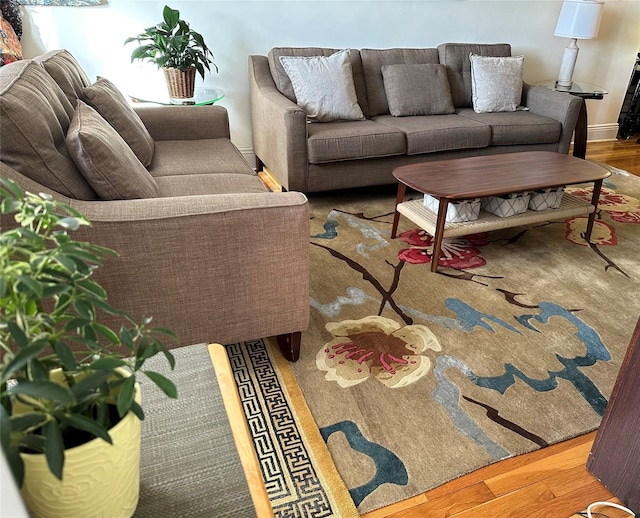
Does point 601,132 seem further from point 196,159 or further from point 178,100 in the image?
point 196,159

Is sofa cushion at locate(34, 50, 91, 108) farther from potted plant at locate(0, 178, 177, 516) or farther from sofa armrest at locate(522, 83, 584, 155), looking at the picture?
sofa armrest at locate(522, 83, 584, 155)

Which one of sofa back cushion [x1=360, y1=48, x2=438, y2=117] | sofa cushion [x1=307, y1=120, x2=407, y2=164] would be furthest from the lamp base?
sofa cushion [x1=307, y1=120, x2=407, y2=164]

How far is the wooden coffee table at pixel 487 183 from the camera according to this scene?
2.27 m

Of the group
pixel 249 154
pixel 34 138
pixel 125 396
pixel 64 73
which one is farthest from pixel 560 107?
pixel 125 396

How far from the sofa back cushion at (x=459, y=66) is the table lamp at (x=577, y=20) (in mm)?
693

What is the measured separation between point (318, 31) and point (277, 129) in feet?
3.45

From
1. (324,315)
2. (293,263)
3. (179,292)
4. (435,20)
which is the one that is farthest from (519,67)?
(179,292)

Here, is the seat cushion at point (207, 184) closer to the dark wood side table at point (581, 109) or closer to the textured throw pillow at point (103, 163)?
the textured throw pillow at point (103, 163)

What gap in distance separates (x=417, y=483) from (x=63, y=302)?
3.55 ft

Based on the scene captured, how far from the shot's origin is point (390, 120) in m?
3.31

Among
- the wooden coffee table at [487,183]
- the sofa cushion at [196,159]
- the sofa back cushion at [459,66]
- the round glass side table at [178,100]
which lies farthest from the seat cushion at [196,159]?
the sofa back cushion at [459,66]

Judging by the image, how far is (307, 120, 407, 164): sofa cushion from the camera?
9.41ft

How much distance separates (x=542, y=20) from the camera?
411 centimetres

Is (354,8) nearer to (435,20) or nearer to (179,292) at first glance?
(435,20)
